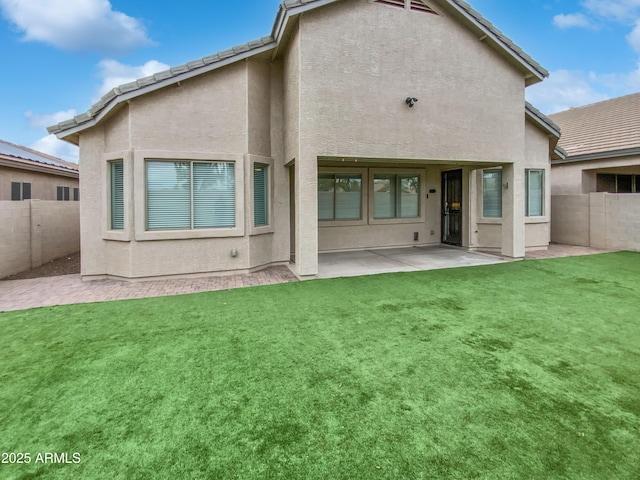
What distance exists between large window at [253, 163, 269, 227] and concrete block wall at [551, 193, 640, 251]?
12.7 m

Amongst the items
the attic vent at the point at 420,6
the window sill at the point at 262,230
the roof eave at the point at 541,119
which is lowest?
the window sill at the point at 262,230

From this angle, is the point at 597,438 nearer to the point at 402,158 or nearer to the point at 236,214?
the point at 402,158

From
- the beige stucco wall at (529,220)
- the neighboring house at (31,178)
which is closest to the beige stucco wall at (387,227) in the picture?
the beige stucco wall at (529,220)

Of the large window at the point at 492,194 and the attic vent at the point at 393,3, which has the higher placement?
the attic vent at the point at 393,3

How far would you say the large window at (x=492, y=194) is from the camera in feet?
41.3

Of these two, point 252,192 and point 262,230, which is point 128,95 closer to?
point 252,192

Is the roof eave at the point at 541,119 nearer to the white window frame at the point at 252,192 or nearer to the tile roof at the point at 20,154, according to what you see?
the white window frame at the point at 252,192

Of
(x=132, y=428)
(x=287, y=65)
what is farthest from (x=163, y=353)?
(x=287, y=65)

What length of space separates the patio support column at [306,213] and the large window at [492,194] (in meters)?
7.56

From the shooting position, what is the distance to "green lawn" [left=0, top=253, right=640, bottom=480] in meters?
2.74

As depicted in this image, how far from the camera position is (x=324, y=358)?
4504 mm

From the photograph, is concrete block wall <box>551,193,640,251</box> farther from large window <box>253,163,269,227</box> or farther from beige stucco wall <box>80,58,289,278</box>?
beige stucco wall <box>80,58,289,278</box>

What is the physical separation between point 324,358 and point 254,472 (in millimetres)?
1979

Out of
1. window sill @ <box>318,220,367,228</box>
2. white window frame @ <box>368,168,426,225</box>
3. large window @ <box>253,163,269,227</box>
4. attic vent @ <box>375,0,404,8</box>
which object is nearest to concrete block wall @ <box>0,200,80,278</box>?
large window @ <box>253,163,269,227</box>
